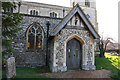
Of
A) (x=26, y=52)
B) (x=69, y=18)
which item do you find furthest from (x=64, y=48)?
(x=26, y=52)

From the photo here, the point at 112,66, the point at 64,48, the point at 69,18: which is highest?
the point at 69,18

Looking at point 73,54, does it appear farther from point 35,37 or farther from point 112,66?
point 35,37

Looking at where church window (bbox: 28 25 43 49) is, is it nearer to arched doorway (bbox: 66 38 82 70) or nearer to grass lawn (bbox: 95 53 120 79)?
arched doorway (bbox: 66 38 82 70)

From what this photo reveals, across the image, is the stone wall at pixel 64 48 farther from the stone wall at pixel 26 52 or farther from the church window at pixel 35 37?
the church window at pixel 35 37

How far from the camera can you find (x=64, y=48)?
679 cm

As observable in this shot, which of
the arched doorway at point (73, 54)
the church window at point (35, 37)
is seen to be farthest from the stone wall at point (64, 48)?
the church window at point (35, 37)

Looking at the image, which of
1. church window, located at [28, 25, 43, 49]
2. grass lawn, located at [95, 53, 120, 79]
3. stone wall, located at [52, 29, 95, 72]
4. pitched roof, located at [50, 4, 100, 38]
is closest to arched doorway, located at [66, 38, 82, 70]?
stone wall, located at [52, 29, 95, 72]

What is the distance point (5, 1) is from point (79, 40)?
6326mm

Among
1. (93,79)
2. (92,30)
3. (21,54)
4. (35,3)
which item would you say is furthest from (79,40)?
(35,3)

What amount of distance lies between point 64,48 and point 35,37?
397 centimetres

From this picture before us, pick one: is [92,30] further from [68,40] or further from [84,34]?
[68,40]

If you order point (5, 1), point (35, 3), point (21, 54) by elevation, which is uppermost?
point (35, 3)

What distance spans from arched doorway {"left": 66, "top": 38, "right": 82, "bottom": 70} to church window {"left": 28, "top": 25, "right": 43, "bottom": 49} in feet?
11.9

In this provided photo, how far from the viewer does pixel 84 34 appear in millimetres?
7344
